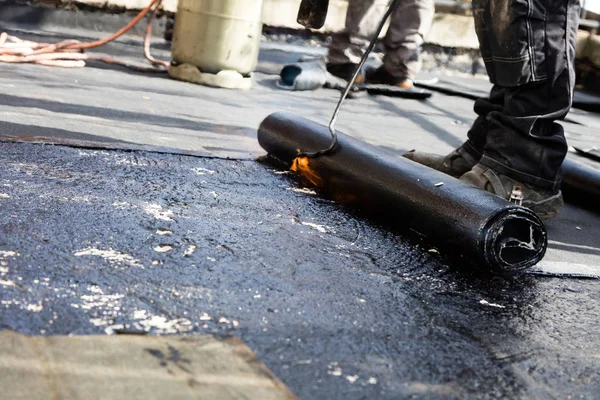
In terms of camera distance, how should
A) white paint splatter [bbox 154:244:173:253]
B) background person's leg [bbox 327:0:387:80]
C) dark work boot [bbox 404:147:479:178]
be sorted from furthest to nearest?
background person's leg [bbox 327:0:387:80] < dark work boot [bbox 404:147:479:178] < white paint splatter [bbox 154:244:173:253]

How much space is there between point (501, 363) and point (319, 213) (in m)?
1.01

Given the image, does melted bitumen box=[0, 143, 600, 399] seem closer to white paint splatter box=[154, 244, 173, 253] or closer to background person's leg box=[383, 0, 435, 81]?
white paint splatter box=[154, 244, 173, 253]

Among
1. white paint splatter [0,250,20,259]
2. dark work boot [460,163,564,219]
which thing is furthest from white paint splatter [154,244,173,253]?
dark work boot [460,163,564,219]

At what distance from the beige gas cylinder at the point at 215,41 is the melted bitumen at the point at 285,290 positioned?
288 centimetres

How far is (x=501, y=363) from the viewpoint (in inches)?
63.0

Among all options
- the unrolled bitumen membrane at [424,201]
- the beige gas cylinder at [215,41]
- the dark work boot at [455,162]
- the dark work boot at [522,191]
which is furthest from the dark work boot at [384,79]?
the dark work boot at [522,191]

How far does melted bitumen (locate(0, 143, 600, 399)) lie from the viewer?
148 cm

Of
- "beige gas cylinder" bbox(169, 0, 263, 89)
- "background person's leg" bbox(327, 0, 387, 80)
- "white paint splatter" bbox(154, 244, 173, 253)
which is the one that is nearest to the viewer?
"white paint splatter" bbox(154, 244, 173, 253)

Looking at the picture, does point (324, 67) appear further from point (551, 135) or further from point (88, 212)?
point (88, 212)

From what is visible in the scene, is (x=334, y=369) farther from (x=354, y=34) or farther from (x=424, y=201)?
(x=354, y=34)

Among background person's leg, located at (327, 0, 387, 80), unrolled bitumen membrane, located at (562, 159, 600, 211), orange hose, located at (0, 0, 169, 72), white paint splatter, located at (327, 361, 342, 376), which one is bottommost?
orange hose, located at (0, 0, 169, 72)

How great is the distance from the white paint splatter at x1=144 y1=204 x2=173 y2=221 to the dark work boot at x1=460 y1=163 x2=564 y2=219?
113 centimetres

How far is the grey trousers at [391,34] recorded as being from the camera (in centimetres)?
599

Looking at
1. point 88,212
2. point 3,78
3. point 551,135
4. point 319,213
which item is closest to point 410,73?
point 3,78
